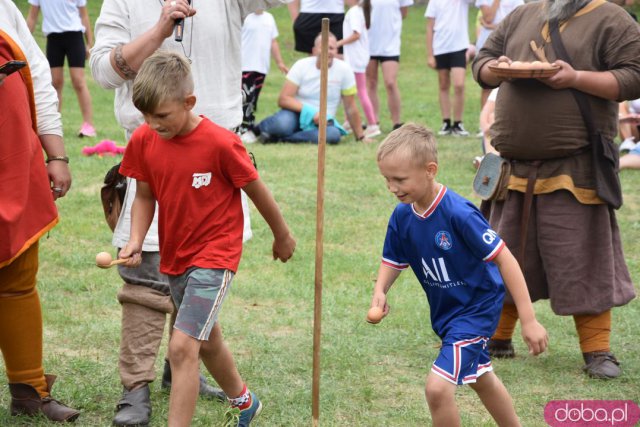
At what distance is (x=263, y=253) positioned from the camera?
24.5ft

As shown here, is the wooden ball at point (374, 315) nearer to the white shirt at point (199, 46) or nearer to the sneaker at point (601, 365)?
the white shirt at point (199, 46)

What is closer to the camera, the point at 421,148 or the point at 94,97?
the point at 421,148

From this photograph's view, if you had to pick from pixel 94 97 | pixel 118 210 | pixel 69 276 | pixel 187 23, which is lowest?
pixel 94 97

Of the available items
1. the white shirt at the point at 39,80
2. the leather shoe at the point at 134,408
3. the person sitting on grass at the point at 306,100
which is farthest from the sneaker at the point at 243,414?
the person sitting on grass at the point at 306,100

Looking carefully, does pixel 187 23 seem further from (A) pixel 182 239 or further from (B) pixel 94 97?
(B) pixel 94 97

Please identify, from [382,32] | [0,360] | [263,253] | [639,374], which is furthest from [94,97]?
[639,374]

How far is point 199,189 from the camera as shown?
3887 millimetres

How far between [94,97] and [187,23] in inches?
476

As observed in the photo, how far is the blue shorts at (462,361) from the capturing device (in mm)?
3701

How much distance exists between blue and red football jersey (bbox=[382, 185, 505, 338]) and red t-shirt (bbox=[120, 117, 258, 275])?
0.63 m

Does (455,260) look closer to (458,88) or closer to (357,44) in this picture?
(458,88)

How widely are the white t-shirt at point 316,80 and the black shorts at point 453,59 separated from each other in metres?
1.36

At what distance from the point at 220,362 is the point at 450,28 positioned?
29.8ft

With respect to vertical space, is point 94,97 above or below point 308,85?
below
